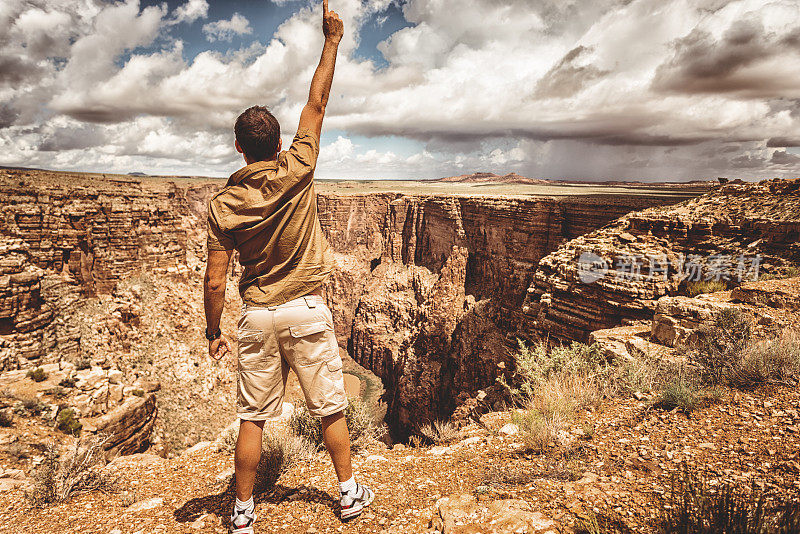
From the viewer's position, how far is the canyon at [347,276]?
11.5m

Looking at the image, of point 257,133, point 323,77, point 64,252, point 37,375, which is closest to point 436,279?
point 64,252

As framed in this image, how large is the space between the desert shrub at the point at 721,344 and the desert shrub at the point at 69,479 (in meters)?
6.31

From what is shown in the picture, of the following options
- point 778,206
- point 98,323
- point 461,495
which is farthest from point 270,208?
point 98,323

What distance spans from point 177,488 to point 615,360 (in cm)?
568

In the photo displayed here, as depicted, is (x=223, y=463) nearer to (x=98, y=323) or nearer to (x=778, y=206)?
(x=98, y=323)

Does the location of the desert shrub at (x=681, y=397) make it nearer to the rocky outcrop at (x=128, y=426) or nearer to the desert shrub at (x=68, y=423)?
the rocky outcrop at (x=128, y=426)

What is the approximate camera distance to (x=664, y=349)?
537 centimetres

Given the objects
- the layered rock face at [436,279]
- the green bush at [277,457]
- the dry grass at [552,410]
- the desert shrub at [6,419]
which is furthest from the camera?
the layered rock face at [436,279]

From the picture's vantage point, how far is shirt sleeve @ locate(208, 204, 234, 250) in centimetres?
206

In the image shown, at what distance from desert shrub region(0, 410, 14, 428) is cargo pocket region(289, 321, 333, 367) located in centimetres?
671

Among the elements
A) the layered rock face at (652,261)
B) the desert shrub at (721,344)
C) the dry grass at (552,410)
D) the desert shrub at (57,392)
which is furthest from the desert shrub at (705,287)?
the desert shrub at (57,392)

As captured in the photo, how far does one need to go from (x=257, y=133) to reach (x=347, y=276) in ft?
120

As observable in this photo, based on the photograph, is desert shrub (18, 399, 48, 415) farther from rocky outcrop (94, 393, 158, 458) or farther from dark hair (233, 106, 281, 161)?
dark hair (233, 106, 281, 161)

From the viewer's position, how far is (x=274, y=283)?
2.20m
